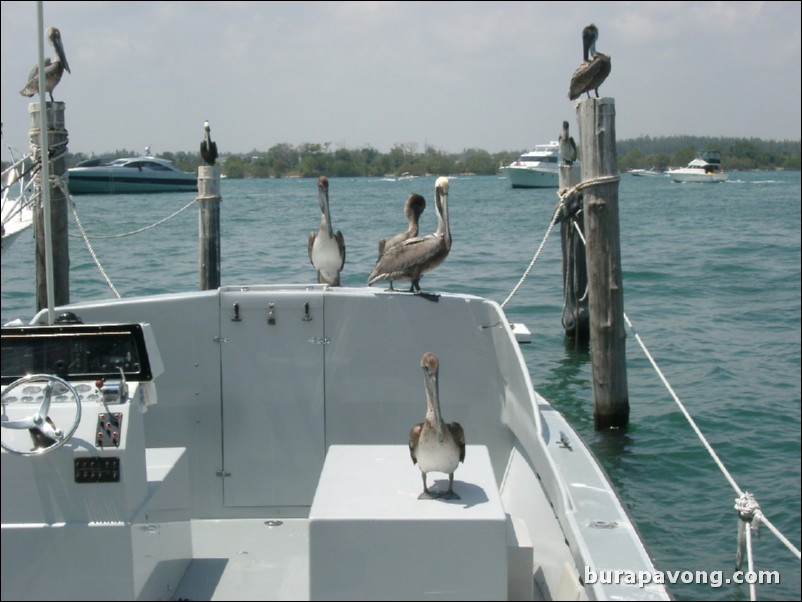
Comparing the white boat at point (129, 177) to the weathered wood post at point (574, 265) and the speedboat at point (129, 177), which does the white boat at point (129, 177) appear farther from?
the weathered wood post at point (574, 265)

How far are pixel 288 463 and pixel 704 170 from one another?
81.4 m

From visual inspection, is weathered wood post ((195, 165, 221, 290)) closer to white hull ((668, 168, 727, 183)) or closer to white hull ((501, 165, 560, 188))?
white hull ((501, 165, 560, 188))

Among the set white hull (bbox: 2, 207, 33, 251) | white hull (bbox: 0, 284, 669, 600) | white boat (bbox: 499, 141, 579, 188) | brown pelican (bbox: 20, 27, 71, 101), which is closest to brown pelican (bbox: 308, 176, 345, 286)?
white hull (bbox: 0, 284, 669, 600)

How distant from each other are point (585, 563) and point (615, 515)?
53cm

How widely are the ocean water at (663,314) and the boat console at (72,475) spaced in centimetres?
386

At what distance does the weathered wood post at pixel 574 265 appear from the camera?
11.7 metres

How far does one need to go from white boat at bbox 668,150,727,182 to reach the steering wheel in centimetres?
8120

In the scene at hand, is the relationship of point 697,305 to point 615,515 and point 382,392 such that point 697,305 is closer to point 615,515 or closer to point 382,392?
point 382,392

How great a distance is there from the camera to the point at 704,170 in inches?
3241

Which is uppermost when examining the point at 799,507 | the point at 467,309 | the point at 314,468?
the point at 467,309

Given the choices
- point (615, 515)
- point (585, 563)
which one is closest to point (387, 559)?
point (585, 563)

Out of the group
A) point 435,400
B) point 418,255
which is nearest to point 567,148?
point 418,255

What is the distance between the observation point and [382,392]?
596 cm

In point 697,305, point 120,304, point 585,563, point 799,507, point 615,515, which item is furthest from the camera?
point 697,305
